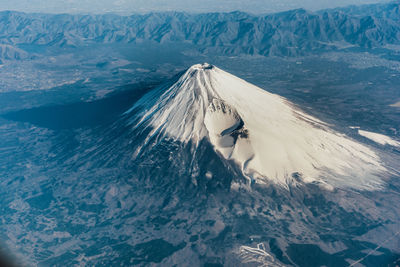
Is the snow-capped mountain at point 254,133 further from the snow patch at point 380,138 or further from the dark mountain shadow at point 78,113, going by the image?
the dark mountain shadow at point 78,113

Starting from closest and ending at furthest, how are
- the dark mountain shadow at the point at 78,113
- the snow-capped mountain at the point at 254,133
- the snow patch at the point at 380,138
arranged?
1. the snow-capped mountain at the point at 254,133
2. the snow patch at the point at 380,138
3. the dark mountain shadow at the point at 78,113

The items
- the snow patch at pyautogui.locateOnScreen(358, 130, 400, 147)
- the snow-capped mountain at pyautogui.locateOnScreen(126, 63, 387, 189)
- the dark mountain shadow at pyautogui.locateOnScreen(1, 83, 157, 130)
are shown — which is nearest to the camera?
the snow-capped mountain at pyautogui.locateOnScreen(126, 63, 387, 189)

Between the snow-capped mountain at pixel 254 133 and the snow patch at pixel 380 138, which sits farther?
the snow patch at pixel 380 138

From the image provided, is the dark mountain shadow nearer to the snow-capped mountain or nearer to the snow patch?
the snow-capped mountain

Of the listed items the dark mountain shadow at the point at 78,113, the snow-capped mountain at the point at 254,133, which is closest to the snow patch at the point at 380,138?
the snow-capped mountain at the point at 254,133

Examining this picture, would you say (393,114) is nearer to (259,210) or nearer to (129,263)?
(259,210)

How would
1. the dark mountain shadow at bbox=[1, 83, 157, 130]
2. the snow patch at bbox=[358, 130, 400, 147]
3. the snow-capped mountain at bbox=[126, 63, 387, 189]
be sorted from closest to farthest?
the snow-capped mountain at bbox=[126, 63, 387, 189] → the snow patch at bbox=[358, 130, 400, 147] → the dark mountain shadow at bbox=[1, 83, 157, 130]

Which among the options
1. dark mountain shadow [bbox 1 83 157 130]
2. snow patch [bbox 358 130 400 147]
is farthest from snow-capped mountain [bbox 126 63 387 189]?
dark mountain shadow [bbox 1 83 157 130]

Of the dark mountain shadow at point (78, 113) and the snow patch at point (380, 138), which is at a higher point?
the snow patch at point (380, 138)

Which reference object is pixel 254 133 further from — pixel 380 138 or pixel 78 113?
pixel 78 113
